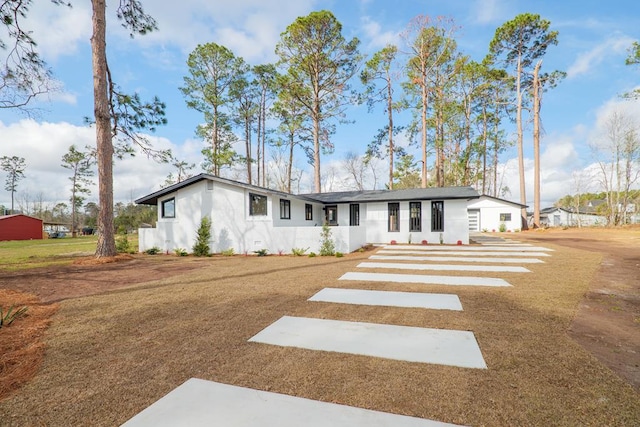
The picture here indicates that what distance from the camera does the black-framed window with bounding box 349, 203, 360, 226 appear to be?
15.8 m

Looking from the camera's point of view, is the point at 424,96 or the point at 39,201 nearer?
the point at 424,96

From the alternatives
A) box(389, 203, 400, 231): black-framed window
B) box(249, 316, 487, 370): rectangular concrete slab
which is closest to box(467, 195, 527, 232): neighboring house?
box(389, 203, 400, 231): black-framed window

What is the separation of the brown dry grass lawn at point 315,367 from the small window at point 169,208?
9.14 meters

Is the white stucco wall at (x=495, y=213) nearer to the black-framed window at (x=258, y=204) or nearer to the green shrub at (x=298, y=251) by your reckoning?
the green shrub at (x=298, y=251)

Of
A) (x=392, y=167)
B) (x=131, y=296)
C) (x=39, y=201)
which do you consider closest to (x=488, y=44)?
(x=392, y=167)

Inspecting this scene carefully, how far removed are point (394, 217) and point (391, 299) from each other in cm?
1086

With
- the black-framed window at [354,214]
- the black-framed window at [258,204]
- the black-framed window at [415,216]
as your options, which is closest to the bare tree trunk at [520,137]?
the black-framed window at [415,216]

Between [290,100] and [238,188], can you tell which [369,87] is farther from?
[238,188]

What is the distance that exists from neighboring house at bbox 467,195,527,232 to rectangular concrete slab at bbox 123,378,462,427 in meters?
26.6

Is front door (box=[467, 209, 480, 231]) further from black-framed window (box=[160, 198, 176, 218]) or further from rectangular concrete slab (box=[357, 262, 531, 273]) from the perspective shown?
black-framed window (box=[160, 198, 176, 218])

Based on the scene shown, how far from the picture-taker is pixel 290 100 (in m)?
18.1

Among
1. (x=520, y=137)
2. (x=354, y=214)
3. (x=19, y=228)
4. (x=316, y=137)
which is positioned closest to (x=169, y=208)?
(x=354, y=214)

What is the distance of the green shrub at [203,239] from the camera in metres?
12.1

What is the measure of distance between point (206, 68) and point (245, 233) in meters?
14.9
